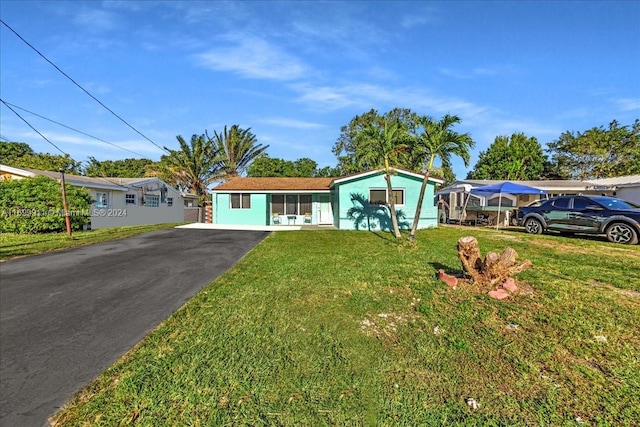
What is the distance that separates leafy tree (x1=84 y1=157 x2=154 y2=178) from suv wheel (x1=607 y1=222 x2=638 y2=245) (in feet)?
142

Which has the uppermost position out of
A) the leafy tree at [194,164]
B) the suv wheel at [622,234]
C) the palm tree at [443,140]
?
the leafy tree at [194,164]

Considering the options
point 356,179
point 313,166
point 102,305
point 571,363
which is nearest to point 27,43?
point 102,305

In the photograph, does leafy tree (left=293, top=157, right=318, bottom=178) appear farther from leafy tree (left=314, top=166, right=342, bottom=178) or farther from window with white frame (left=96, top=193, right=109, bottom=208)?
window with white frame (left=96, top=193, right=109, bottom=208)

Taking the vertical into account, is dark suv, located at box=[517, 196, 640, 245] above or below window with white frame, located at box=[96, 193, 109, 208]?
below

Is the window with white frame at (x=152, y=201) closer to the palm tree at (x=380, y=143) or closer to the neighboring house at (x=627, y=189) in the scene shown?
the palm tree at (x=380, y=143)

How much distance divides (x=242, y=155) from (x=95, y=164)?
22.2 m

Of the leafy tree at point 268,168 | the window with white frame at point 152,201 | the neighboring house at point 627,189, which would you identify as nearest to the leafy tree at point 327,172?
the leafy tree at point 268,168

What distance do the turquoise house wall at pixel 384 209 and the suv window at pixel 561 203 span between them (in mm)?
5328

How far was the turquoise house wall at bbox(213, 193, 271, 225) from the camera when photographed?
19547mm

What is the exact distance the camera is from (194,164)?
27922 millimetres

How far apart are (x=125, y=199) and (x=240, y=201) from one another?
923cm

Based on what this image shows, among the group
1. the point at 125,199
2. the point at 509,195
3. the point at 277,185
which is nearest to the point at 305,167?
the point at 277,185

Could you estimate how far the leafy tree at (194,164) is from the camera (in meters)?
27.4

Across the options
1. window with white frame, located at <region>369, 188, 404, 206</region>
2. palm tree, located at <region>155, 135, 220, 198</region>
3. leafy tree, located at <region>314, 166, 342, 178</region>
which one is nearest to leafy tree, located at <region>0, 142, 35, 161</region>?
palm tree, located at <region>155, 135, 220, 198</region>
